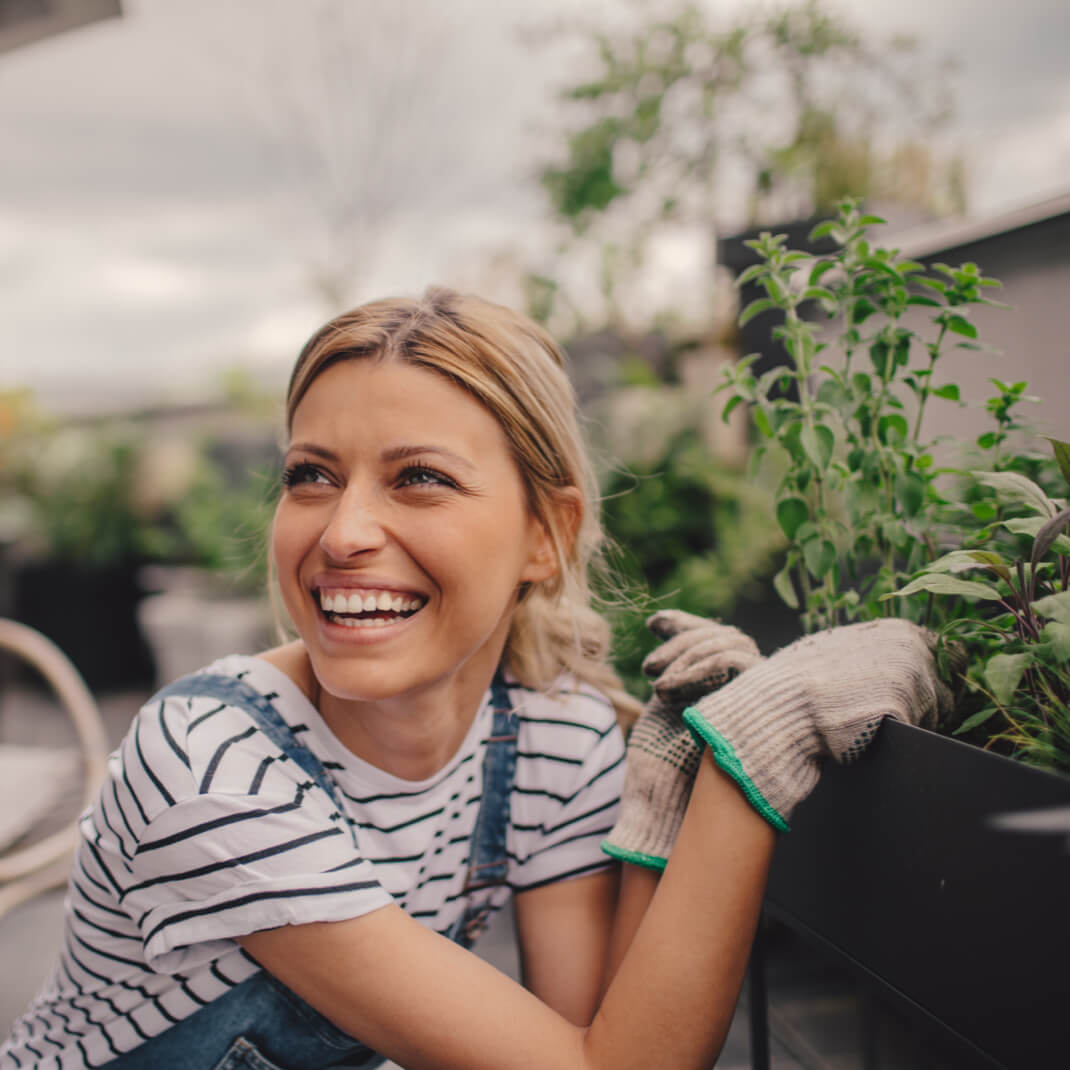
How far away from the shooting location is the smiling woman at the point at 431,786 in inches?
31.0

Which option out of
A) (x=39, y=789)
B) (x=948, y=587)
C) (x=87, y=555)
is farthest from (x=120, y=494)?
(x=948, y=587)

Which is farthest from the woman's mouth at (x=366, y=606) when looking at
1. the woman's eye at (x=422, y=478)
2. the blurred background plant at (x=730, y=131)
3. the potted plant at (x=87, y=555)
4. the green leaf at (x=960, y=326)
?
the potted plant at (x=87, y=555)

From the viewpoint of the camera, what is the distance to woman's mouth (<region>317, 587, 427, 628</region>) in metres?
0.88

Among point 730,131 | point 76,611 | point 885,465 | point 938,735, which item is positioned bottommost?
point 76,611

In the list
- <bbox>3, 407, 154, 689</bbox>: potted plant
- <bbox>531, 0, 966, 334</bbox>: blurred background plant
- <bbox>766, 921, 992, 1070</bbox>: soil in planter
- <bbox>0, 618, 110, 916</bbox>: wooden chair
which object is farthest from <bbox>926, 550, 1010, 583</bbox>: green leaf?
<bbox>3, 407, 154, 689</bbox>: potted plant

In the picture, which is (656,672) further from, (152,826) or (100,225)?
(100,225)

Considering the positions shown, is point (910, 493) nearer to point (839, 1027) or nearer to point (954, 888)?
point (954, 888)

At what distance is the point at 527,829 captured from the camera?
1.08 meters

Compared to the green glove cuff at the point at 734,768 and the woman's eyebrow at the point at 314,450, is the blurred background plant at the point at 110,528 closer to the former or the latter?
the woman's eyebrow at the point at 314,450

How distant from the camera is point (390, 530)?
877 millimetres

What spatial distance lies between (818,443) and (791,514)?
99mm

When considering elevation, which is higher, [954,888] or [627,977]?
[954,888]

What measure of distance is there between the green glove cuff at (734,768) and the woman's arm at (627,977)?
0.04ft

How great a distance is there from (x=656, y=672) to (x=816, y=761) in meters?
0.21
